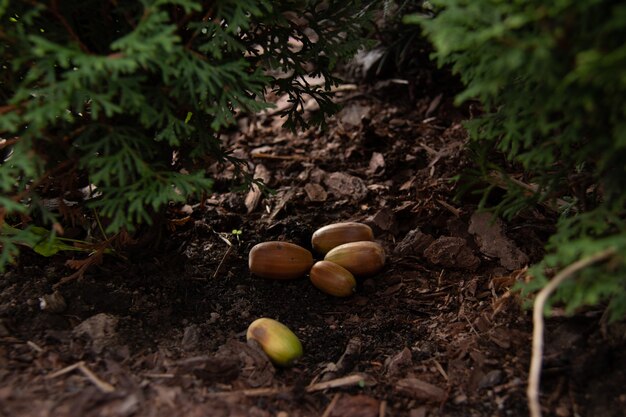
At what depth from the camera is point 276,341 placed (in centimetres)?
228

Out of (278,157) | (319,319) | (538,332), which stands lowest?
(319,319)

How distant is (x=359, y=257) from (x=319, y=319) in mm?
336

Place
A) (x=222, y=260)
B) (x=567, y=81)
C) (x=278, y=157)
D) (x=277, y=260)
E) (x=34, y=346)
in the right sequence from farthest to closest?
1. (x=278, y=157)
2. (x=222, y=260)
3. (x=277, y=260)
4. (x=34, y=346)
5. (x=567, y=81)

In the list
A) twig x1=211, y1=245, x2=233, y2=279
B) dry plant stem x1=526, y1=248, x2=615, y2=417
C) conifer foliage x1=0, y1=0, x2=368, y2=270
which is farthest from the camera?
twig x1=211, y1=245, x2=233, y2=279

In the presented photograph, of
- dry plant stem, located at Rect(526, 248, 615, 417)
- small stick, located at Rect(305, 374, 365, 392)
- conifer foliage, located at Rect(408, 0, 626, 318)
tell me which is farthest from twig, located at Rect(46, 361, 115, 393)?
conifer foliage, located at Rect(408, 0, 626, 318)

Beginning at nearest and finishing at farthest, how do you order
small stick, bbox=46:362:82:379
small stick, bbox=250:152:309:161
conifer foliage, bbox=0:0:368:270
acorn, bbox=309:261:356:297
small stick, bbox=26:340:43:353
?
conifer foliage, bbox=0:0:368:270 < small stick, bbox=46:362:82:379 < small stick, bbox=26:340:43:353 < acorn, bbox=309:261:356:297 < small stick, bbox=250:152:309:161

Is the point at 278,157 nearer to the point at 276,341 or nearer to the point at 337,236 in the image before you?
the point at 337,236

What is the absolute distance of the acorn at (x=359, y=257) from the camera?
2.74 metres

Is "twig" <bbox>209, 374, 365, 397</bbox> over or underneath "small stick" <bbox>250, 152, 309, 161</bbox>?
underneath

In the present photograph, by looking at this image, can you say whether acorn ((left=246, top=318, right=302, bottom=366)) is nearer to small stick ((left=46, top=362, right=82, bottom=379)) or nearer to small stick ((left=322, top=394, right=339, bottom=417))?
small stick ((left=322, top=394, right=339, bottom=417))

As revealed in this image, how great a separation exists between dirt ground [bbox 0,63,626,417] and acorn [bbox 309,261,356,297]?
0.19 feet

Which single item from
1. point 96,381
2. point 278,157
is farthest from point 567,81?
point 278,157

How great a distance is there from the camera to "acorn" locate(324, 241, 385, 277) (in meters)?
2.74

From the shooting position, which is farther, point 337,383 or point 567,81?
point 337,383
